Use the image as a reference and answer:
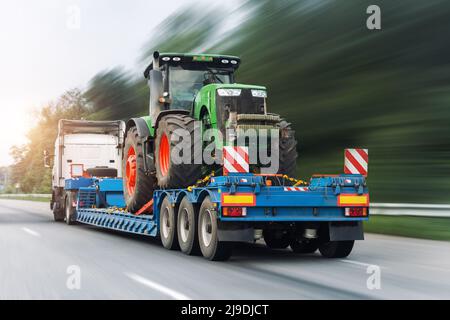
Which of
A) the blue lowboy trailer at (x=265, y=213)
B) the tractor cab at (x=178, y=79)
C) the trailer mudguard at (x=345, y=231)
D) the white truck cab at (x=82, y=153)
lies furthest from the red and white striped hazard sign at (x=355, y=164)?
the white truck cab at (x=82, y=153)

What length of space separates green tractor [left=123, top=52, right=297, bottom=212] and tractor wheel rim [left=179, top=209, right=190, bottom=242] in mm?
617

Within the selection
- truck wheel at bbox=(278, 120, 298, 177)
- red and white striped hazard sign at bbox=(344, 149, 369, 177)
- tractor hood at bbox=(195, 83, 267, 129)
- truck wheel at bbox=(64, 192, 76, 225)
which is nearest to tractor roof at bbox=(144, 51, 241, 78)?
tractor hood at bbox=(195, 83, 267, 129)

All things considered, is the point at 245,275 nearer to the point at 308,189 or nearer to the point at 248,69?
the point at 308,189

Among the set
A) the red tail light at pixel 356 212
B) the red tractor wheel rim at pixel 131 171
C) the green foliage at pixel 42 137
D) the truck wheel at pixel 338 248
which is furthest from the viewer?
the green foliage at pixel 42 137

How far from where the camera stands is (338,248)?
12.1 meters

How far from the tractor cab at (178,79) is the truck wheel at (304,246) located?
318cm

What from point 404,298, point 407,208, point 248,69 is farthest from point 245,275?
point 248,69

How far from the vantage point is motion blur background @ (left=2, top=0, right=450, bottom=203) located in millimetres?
20000

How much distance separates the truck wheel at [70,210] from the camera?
73.3 ft

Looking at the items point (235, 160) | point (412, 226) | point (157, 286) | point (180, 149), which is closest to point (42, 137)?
point (412, 226)

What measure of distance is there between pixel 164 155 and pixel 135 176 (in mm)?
1944

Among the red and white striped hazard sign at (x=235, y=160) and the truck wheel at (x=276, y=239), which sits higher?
the red and white striped hazard sign at (x=235, y=160)

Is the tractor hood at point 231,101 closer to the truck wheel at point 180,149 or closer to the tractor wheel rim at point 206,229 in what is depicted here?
the truck wheel at point 180,149

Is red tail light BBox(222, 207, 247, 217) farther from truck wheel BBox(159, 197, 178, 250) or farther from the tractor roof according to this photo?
the tractor roof
